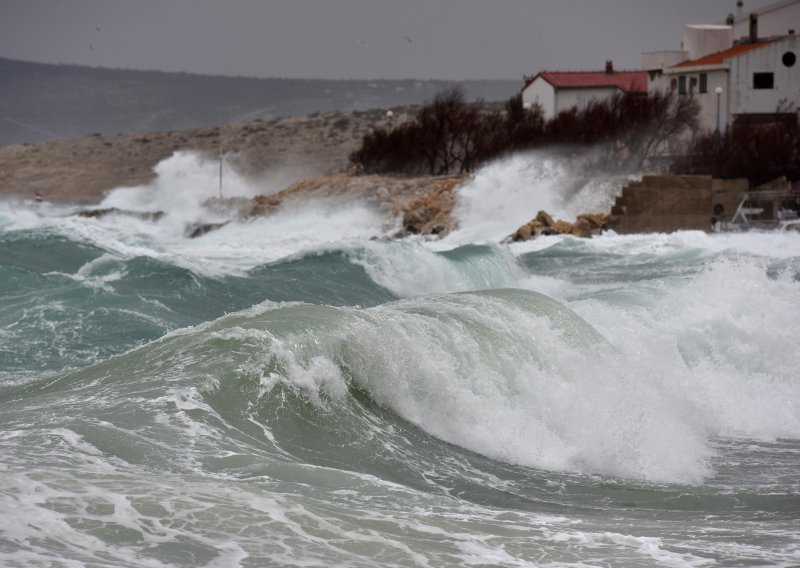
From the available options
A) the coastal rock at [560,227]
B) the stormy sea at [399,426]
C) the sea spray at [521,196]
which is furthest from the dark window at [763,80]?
the stormy sea at [399,426]

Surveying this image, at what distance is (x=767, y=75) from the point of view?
5597 cm

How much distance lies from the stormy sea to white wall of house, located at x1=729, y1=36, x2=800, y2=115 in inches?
1559

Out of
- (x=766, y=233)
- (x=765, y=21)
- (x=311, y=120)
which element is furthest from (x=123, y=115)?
(x=766, y=233)

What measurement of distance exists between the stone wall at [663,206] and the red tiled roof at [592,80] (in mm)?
28843

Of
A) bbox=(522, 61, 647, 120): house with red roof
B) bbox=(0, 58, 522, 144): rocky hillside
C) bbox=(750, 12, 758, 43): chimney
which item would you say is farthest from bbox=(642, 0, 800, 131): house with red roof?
bbox=(0, 58, 522, 144): rocky hillside

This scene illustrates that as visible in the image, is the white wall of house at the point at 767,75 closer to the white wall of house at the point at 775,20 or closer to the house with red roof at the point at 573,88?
the white wall of house at the point at 775,20

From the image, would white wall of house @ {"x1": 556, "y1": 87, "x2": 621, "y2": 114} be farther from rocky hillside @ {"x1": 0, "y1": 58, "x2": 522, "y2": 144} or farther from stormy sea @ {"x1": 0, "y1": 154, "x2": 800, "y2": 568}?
rocky hillside @ {"x1": 0, "y1": 58, "x2": 522, "y2": 144}

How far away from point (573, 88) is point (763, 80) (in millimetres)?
12359

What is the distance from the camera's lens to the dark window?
55906 mm

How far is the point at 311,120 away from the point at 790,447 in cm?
7645

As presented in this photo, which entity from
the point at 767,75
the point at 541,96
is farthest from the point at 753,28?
the point at 541,96

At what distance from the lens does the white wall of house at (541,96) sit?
6631 centimetres

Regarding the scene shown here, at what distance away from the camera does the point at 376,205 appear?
45.8 meters

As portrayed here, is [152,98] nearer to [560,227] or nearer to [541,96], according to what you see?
[541,96]
